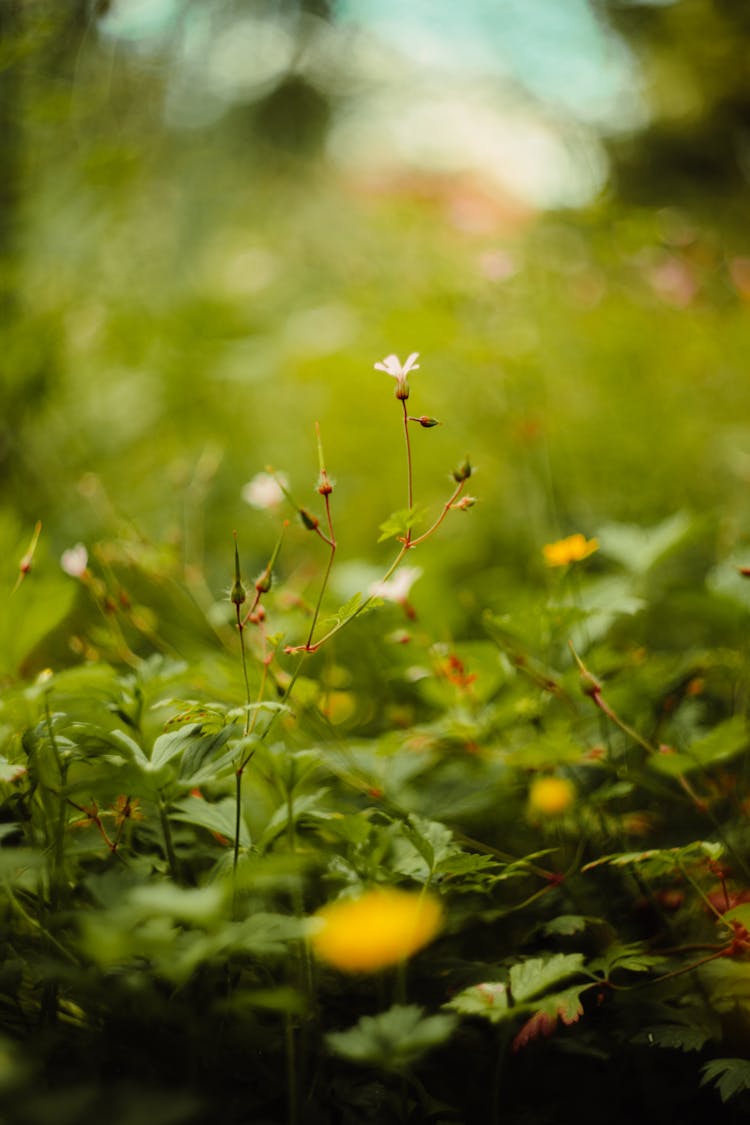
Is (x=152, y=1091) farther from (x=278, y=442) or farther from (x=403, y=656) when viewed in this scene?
(x=278, y=442)

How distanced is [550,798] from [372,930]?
0.92 feet

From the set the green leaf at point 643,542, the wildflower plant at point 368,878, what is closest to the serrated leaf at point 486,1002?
the wildflower plant at point 368,878

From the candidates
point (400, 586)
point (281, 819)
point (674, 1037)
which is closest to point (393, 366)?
point (400, 586)

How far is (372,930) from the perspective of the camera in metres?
0.59

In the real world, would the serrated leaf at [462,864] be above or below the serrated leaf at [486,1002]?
above

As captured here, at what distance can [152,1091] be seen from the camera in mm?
450

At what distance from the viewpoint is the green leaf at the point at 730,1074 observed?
567 millimetres

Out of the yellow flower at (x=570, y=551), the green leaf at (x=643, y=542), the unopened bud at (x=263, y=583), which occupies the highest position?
the unopened bud at (x=263, y=583)

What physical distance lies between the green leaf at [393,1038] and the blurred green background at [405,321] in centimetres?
61

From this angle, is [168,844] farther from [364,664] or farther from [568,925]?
[364,664]

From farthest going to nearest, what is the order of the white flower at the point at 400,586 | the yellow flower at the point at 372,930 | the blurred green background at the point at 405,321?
the blurred green background at the point at 405,321, the white flower at the point at 400,586, the yellow flower at the point at 372,930

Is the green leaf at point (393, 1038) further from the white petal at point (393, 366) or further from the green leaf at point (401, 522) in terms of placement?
the white petal at point (393, 366)

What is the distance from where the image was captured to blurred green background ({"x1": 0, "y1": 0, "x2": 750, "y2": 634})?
154cm

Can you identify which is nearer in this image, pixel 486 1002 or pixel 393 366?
pixel 486 1002
